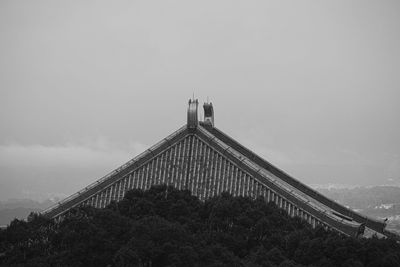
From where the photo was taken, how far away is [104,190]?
38.6 metres

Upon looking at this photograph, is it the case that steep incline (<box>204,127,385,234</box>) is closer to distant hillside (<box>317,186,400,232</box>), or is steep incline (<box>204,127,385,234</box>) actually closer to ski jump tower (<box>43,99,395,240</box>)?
ski jump tower (<box>43,99,395,240</box>)

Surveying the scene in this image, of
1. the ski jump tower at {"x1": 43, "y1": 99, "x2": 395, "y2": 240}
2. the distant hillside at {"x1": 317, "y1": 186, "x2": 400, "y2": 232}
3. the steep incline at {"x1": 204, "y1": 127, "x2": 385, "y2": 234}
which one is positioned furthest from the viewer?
the distant hillside at {"x1": 317, "y1": 186, "x2": 400, "y2": 232}

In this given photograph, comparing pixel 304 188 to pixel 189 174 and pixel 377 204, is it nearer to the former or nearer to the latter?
pixel 189 174

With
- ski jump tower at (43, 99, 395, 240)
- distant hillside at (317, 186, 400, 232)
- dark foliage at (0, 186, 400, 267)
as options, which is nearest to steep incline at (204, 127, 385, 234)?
ski jump tower at (43, 99, 395, 240)

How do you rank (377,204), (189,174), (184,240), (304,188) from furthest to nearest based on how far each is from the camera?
(377,204) → (304,188) → (189,174) → (184,240)

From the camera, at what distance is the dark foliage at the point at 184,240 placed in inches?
965

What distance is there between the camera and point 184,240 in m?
25.0

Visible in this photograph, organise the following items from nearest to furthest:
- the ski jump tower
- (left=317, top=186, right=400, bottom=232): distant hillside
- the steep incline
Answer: the ski jump tower
the steep incline
(left=317, top=186, right=400, bottom=232): distant hillside

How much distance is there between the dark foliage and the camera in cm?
2452

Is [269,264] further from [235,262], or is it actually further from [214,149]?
[214,149]

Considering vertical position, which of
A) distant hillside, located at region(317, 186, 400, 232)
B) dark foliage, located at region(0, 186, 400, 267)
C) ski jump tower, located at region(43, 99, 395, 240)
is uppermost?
distant hillside, located at region(317, 186, 400, 232)

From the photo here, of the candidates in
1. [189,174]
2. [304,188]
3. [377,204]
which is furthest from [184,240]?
[377,204]

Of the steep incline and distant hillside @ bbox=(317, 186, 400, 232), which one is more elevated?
distant hillside @ bbox=(317, 186, 400, 232)

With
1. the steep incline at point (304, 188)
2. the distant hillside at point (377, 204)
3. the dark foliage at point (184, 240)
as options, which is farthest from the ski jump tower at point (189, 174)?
the distant hillside at point (377, 204)
